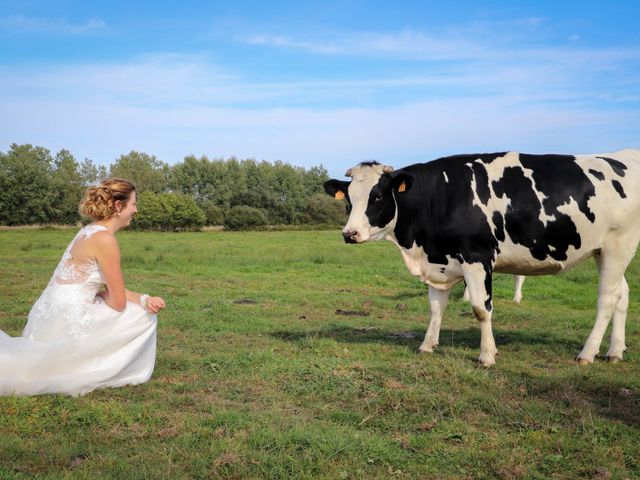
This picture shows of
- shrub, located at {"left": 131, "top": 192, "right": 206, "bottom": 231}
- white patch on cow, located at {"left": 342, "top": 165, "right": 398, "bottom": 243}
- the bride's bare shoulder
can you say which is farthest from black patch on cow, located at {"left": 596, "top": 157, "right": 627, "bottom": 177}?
shrub, located at {"left": 131, "top": 192, "right": 206, "bottom": 231}

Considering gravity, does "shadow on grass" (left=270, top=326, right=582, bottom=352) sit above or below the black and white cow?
below

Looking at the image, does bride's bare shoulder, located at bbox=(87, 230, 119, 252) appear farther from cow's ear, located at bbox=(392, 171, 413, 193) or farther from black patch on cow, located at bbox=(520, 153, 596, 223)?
black patch on cow, located at bbox=(520, 153, 596, 223)

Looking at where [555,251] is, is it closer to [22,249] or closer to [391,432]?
[391,432]

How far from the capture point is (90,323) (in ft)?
20.5

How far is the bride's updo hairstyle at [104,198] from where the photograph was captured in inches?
251

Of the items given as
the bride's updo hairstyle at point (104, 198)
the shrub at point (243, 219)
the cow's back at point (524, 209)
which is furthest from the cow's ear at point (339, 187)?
the shrub at point (243, 219)

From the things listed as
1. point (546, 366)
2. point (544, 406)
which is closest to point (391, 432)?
point (544, 406)

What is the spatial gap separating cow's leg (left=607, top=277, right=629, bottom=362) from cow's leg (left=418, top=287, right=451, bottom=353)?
2198 mm

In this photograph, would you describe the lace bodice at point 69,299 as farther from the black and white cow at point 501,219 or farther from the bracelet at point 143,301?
the black and white cow at point 501,219

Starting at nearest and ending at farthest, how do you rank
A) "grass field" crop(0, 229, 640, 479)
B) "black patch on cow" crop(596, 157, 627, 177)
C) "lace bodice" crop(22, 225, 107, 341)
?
"grass field" crop(0, 229, 640, 479)
"lace bodice" crop(22, 225, 107, 341)
"black patch on cow" crop(596, 157, 627, 177)

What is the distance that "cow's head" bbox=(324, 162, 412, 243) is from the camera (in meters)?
8.44

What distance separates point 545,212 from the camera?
8.35 m

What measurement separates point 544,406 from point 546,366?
2244mm

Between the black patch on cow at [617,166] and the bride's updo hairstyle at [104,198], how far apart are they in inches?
246
